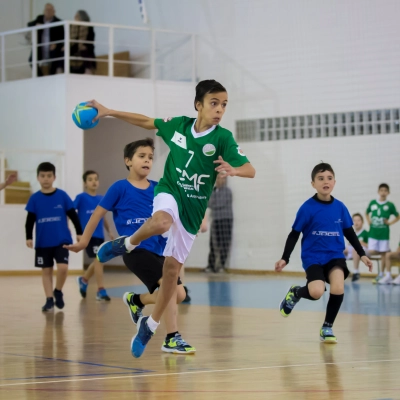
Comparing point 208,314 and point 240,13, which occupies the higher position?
point 240,13

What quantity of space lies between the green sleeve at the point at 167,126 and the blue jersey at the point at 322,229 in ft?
5.77

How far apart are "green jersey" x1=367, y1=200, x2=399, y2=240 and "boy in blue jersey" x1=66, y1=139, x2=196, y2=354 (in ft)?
27.8

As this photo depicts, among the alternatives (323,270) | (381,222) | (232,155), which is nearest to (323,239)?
(323,270)

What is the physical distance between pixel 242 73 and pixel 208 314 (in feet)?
30.5

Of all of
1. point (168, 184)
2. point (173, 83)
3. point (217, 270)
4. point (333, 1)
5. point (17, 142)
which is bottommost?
point (217, 270)

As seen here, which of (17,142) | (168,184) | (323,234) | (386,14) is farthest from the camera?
(17,142)

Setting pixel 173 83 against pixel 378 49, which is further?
pixel 173 83

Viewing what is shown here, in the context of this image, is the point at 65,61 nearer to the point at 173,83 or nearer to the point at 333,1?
the point at 173,83

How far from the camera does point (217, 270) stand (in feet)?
58.3

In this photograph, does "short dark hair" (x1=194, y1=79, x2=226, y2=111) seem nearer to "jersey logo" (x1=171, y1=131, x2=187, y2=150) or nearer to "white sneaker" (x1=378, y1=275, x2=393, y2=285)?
"jersey logo" (x1=171, y1=131, x2=187, y2=150)

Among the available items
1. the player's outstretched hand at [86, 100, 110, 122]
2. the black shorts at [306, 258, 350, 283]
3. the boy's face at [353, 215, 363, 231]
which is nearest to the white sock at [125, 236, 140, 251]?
the player's outstretched hand at [86, 100, 110, 122]

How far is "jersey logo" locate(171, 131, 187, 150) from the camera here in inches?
215

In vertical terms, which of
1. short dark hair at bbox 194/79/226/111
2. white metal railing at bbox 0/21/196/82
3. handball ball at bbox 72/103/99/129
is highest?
white metal railing at bbox 0/21/196/82

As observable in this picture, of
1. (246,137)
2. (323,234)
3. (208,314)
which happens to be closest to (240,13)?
(246,137)
